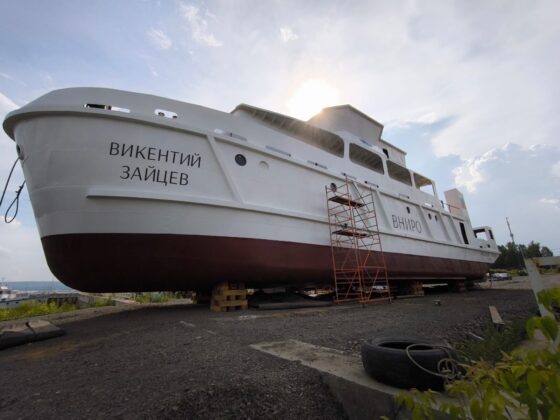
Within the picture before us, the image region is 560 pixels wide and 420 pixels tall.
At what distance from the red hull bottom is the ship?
2cm

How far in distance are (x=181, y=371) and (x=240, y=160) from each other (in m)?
5.25

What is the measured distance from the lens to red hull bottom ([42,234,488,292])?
5602 millimetres

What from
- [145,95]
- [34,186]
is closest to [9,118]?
[34,186]

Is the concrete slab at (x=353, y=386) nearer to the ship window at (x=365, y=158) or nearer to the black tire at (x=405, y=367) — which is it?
the black tire at (x=405, y=367)

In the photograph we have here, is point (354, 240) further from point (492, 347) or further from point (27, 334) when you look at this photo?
point (27, 334)

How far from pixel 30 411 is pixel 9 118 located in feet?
20.5

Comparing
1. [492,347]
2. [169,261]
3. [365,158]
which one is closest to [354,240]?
[365,158]

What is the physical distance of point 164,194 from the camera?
588 centimetres

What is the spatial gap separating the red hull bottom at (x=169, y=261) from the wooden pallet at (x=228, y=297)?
258mm

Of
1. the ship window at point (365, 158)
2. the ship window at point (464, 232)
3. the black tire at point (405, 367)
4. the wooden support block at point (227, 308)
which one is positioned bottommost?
the black tire at point (405, 367)

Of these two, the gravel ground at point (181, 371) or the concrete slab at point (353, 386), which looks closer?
the concrete slab at point (353, 386)

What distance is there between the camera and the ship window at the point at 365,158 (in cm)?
1145

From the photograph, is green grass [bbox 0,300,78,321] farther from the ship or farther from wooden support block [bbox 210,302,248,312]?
wooden support block [bbox 210,302,248,312]

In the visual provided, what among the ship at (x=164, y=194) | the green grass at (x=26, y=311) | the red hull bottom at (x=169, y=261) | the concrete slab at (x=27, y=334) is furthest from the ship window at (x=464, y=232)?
the green grass at (x=26, y=311)
